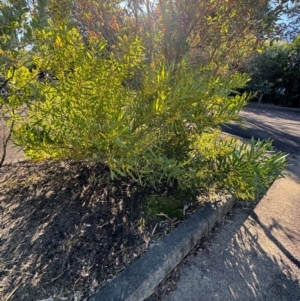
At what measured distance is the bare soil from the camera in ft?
4.46

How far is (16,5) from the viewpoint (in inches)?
38.8

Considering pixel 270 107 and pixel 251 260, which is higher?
pixel 251 260

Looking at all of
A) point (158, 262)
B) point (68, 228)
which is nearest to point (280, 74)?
point (158, 262)

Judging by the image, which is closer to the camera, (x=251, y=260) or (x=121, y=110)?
(x=121, y=110)

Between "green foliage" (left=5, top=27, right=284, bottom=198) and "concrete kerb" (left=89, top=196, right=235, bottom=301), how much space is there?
13.7 inches

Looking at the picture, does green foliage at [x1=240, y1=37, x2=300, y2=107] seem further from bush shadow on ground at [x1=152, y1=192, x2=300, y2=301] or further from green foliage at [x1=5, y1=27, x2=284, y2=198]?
green foliage at [x1=5, y1=27, x2=284, y2=198]

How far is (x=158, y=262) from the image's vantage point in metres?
1.50

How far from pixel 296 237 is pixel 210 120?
1.43 meters

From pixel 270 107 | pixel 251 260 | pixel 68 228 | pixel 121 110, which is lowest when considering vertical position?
pixel 270 107

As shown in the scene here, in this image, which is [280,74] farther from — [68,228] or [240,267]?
[68,228]

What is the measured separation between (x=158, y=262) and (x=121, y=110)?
40.5 inches

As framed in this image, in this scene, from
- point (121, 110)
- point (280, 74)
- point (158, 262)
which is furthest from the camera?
point (280, 74)

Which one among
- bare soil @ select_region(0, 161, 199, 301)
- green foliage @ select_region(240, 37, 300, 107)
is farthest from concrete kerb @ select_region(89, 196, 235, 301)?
green foliage @ select_region(240, 37, 300, 107)

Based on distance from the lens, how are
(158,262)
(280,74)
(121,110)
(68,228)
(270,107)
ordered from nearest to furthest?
(158,262) → (121,110) → (68,228) → (270,107) → (280,74)
